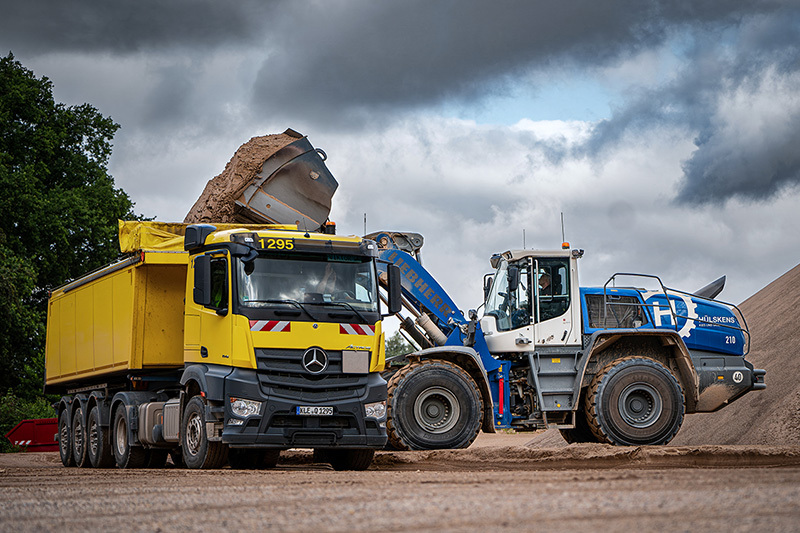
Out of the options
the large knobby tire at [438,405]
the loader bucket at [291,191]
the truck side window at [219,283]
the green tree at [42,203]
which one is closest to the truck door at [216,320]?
the truck side window at [219,283]

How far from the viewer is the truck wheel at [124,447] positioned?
15.4 metres

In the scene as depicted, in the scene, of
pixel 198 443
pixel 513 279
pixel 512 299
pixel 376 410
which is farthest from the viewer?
pixel 512 299

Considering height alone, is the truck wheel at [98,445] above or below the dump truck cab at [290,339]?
below

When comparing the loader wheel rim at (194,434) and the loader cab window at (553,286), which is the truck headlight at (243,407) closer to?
the loader wheel rim at (194,434)

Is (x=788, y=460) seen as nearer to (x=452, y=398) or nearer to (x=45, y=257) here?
(x=452, y=398)

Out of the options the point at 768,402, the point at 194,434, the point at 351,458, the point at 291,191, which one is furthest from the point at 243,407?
the point at 768,402

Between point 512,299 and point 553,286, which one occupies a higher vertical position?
point 553,286

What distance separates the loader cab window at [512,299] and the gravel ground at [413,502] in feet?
20.0

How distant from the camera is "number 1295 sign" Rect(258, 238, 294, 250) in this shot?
12.7 m

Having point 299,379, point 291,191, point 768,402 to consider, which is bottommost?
point 768,402

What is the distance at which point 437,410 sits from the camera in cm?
1541

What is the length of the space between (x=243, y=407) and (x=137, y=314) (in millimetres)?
3262

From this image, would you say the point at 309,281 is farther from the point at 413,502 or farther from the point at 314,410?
the point at 413,502

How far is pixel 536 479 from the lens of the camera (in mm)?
9484
